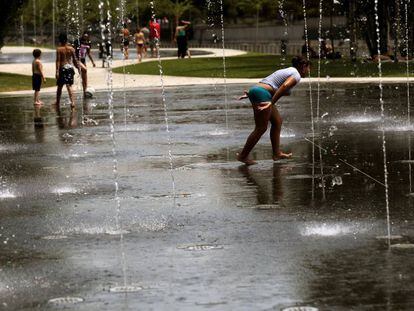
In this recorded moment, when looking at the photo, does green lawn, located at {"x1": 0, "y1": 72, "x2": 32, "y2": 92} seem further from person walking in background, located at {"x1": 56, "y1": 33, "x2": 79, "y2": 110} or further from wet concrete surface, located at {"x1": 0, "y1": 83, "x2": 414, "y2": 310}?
wet concrete surface, located at {"x1": 0, "y1": 83, "x2": 414, "y2": 310}

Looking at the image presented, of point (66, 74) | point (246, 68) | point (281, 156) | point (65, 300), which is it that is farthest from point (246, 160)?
point (246, 68)

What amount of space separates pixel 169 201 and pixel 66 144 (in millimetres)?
6615

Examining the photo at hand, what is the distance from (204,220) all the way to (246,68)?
32.8 meters

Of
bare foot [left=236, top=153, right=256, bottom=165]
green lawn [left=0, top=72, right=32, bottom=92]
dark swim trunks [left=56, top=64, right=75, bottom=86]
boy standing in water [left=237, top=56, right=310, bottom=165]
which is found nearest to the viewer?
boy standing in water [left=237, top=56, right=310, bottom=165]

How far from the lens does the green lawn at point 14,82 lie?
36281mm

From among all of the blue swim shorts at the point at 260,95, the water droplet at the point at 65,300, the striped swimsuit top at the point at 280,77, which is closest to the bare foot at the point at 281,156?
the blue swim shorts at the point at 260,95

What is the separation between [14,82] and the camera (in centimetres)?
3847

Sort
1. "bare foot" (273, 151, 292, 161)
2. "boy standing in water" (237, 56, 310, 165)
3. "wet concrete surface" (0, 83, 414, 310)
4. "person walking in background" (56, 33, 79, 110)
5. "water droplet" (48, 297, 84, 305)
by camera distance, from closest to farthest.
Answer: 1. "water droplet" (48, 297, 84, 305)
2. "wet concrete surface" (0, 83, 414, 310)
3. "boy standing in water" (237, 56, 310, 165)
4. "bare foot" (273, 151, 292, 161)
5. "person walking in background" (56, 33, 79, 110)

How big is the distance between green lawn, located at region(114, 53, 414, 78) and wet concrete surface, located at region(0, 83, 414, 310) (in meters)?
18.0

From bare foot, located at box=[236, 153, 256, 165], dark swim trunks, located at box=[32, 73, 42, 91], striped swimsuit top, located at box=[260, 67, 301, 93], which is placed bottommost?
bare foot, located at box=[236, 153, 256, 165]

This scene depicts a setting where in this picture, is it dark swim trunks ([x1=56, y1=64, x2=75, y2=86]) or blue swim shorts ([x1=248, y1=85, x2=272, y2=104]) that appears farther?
dark swim trunks ([x1=56, y1=64, x2=75, y2=86])

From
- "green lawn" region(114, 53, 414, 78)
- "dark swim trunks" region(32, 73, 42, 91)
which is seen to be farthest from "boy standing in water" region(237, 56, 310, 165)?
"green lawn" region(114, 53, 414, 78)

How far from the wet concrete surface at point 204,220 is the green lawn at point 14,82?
615 inches

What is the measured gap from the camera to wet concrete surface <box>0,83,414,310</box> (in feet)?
26.8
